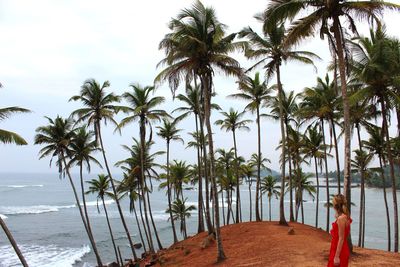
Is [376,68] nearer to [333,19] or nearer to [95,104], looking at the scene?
[333,19]

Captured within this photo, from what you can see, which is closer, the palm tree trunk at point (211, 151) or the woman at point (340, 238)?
the woman at point (340, 238)

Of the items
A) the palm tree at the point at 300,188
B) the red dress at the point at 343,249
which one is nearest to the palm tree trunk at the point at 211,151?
the red dress at the point at 343,249

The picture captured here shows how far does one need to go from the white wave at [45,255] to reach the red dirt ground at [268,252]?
1878cm

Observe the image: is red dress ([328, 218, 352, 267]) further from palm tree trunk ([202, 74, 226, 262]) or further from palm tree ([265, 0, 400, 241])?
palm tree trunk ([202, 74, 226, 262])

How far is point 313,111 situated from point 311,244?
461 inches

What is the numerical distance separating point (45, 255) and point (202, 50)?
3510cm

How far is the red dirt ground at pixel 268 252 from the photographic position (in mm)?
12516

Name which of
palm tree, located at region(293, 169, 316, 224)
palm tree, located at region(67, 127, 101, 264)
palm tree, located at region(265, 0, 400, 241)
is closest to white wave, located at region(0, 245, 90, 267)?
palm tree, located at region(67, 127, 101, 264)

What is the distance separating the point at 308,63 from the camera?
864 inches

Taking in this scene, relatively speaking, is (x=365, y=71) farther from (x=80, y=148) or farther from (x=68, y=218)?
(x=68, y=218)

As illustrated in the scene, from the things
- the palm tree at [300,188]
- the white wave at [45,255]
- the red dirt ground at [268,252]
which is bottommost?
the white wave at [45,255]

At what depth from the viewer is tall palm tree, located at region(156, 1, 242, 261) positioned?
16.6 meters

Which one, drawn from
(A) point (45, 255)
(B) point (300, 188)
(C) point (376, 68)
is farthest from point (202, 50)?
(A) point (45, 255)

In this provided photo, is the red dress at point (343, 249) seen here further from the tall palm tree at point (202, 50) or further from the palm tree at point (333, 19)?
the tall palm tree at point (202, 50)
